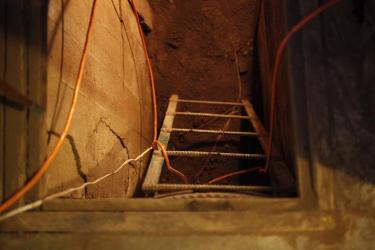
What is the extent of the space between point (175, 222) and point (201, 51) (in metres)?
3.08

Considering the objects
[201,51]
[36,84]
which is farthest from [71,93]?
[201,51]

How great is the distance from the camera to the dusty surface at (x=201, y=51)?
3.80 metres

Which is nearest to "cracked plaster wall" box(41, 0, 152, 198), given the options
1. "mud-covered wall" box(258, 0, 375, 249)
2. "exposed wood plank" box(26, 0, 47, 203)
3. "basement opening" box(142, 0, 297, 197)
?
"exposed wood plank" box(26, 0, 47, 203)

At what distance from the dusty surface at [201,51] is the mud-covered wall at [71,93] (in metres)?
0.56

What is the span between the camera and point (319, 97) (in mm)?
1280

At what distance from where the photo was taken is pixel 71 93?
174 cm

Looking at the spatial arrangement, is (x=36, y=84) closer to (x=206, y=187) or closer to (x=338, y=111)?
(x=206, y=187)

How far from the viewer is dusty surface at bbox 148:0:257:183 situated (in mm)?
3799

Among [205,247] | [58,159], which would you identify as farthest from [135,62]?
[205,247]

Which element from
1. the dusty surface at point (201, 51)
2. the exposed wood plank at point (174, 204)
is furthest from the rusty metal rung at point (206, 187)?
the dusty surface at point (201, 51)

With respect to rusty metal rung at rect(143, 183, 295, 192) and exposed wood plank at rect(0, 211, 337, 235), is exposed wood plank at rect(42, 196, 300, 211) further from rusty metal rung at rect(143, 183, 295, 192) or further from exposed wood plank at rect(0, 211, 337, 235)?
rusty metal rung at rect(143, 183, 295, 192)

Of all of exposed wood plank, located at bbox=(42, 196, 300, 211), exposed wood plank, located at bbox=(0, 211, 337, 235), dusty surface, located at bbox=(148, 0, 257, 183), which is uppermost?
dusty surface, located at bbox=(148, 0, 257, 183)

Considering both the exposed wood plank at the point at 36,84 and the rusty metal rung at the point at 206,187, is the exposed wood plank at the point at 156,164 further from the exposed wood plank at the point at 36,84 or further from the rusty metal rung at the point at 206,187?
the exposed wood plank at the point at 36,84

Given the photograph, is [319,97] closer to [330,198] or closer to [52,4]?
[330,198]
